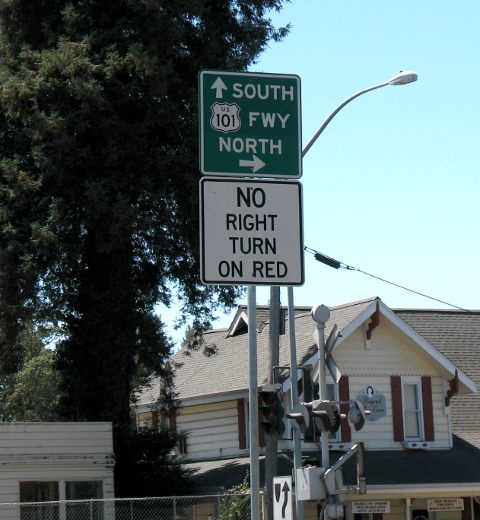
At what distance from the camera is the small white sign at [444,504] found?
29109mm

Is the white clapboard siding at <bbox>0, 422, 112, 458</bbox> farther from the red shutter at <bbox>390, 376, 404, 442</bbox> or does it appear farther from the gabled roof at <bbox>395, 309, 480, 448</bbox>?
the gabled roof at <bbox>395, 309, 480, 448</bbox>

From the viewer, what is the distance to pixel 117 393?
93.1 feet

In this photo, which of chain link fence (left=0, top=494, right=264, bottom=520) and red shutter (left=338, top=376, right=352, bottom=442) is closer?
chain link fence (left=0, top=494, right=264, bottom=520)

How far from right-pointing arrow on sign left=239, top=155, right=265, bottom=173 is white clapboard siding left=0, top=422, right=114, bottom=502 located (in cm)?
1867

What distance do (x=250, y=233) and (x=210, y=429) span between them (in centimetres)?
2551

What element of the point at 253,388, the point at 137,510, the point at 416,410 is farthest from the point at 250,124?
the point at 416,410

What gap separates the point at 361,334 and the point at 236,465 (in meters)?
4.84

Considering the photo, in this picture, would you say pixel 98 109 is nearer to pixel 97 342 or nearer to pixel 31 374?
pixel 97 342

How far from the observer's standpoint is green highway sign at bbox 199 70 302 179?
7.62m

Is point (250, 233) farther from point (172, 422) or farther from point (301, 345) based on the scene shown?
point (172, 422)

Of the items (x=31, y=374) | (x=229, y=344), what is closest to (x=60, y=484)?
(x=229, y=344)

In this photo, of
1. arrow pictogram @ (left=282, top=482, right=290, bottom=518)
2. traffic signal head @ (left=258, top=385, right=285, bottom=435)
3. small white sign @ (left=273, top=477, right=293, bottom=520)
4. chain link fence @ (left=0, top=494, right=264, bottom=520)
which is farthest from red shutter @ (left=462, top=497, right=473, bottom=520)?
traffic signal head @ (left=258, top=385, right=285, bottom=435)

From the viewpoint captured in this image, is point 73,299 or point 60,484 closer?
point 60,484

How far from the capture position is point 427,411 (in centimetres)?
3131
